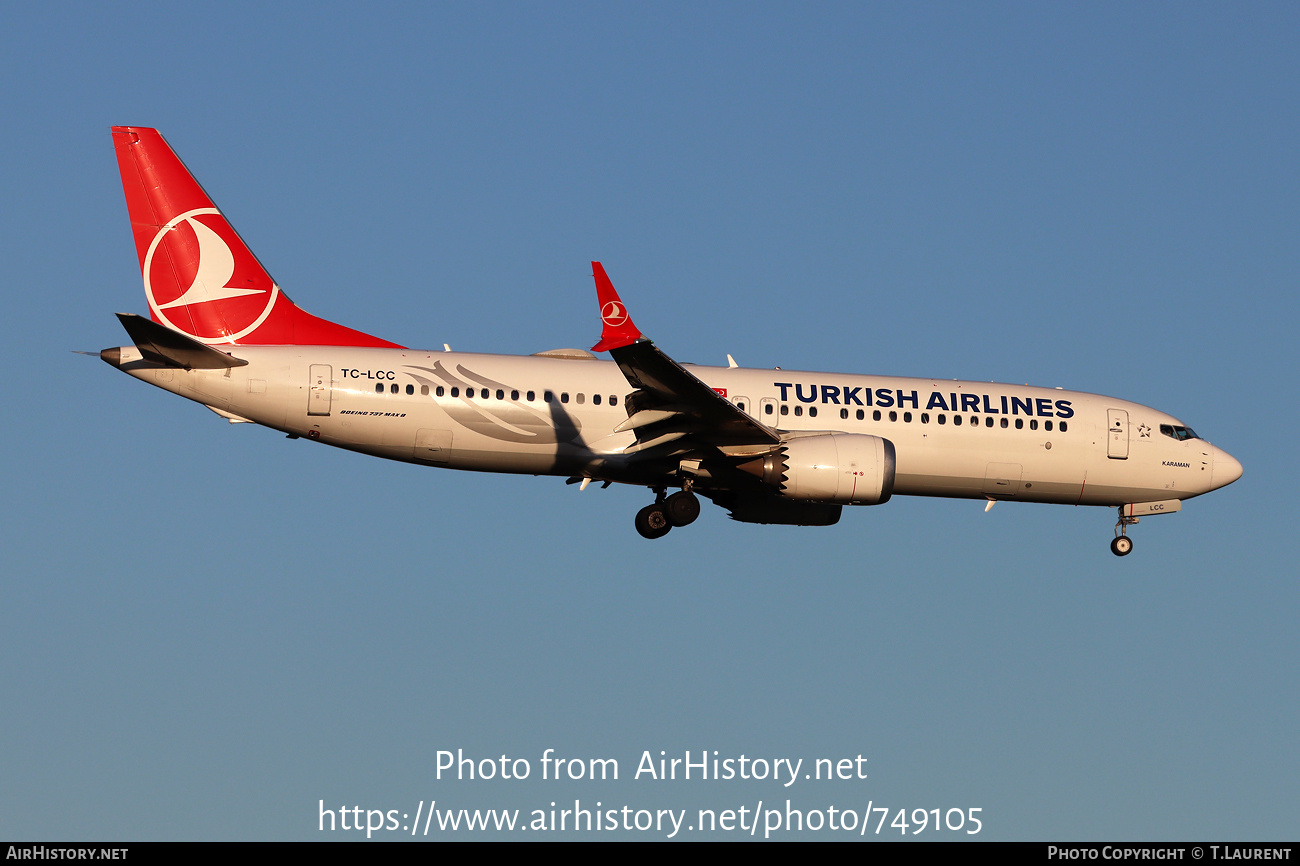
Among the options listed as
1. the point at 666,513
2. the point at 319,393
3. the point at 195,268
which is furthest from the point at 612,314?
the point at 195,268

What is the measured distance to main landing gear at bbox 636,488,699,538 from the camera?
98.7ft

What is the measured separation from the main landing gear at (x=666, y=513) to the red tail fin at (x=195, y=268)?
258 inches

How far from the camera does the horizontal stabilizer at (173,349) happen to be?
2725 centimetres

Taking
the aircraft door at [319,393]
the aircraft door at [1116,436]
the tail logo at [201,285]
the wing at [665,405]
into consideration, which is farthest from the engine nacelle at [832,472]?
the tail logo at [201,285]

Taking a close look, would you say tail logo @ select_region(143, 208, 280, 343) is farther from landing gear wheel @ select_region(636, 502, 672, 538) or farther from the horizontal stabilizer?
landing gear wheel @ select_region(636, 502, 672, 538)

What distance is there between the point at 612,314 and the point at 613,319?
9cm

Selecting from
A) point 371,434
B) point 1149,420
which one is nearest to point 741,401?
point 371,434

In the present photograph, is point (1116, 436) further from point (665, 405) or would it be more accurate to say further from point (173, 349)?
point (173, 349)

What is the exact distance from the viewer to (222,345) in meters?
30.3

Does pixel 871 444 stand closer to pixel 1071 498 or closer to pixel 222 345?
pixel 1071 498

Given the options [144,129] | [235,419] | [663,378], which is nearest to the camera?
[663,378]

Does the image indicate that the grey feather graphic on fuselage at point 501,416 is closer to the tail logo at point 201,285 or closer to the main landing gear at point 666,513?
the main landing gear at point 666,513

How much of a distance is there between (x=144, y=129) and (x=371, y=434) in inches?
343

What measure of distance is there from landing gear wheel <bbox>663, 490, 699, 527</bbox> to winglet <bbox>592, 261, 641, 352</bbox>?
17.7 ft
